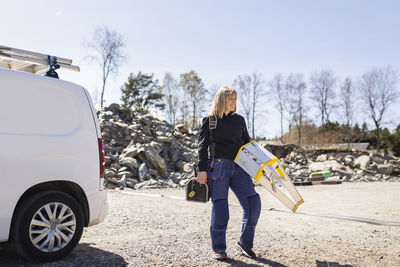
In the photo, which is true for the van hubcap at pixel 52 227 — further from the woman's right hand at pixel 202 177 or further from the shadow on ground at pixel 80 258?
the woman's right hand at pixel 202 177

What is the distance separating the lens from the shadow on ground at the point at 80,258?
11.4 ft

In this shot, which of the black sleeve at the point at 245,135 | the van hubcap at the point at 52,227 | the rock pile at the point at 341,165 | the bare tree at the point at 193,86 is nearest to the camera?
the van hubcap at the point at 52,227

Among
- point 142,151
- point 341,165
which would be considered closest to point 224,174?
point 142,151

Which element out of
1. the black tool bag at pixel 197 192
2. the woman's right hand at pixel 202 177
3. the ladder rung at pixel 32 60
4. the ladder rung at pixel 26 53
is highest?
the ladder rung at pixel 26 53

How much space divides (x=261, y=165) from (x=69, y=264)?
7.54 feet

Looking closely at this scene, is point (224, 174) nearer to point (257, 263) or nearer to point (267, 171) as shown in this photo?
point (267, 171)

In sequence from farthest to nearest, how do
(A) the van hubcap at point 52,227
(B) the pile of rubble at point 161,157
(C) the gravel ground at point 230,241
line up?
(B) the pile of rubble at point 161,157 → (C) the gravel ground at point 230,241 → (A) the van hubcap at point 52,227

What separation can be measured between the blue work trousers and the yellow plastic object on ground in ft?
0.41

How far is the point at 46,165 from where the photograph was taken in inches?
136

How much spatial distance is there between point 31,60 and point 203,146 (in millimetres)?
2318

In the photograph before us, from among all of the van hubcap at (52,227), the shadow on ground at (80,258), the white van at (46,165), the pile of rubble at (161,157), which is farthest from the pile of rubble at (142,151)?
the van hubcap at (52,227)

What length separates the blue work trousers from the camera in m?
3.75

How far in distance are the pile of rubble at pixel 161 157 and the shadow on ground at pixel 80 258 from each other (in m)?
8.90

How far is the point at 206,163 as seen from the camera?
381cm
